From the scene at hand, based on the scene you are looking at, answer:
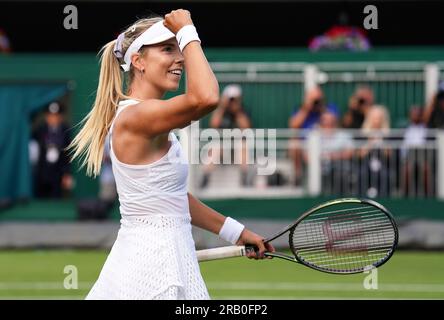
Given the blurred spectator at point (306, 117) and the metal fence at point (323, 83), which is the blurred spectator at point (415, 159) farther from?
the blurred spectator at point (306, 117)

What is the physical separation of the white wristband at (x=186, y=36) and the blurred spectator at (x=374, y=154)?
1003 centimetres

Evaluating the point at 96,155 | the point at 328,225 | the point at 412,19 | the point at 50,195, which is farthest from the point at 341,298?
the point at 412,19

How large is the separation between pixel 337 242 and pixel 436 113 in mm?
8940

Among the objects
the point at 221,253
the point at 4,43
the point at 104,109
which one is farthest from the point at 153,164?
the point at 4,43

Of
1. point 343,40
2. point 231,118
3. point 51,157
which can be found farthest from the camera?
point 343,40

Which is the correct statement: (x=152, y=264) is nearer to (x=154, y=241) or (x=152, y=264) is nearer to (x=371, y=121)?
(x=154, y=241)

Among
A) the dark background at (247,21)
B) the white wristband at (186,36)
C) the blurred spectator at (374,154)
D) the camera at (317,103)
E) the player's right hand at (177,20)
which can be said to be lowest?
the blurred spectator at (374,154)

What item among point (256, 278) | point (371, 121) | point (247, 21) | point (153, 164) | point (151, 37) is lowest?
point (256, 278)

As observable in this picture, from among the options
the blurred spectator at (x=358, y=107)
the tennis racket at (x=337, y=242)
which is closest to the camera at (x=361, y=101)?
the blurred spectator at (x=358, y=107)

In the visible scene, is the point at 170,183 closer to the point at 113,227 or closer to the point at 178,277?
the point at 178,277

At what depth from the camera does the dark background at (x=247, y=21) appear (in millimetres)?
18375

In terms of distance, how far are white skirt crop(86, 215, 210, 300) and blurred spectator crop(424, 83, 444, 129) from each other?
32.9 feet

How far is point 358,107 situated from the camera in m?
15.0

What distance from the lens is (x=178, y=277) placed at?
5.09 m
